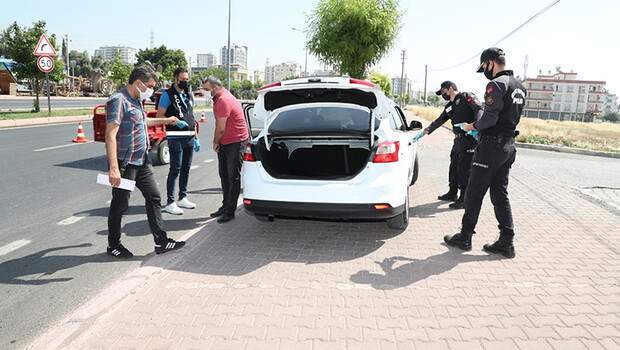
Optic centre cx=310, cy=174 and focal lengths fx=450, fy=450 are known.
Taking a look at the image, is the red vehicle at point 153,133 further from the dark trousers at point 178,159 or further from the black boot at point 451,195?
the black boot at point 451,195

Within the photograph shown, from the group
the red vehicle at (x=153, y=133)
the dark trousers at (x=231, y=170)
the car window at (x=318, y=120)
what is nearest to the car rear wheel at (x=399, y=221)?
the car window at (x=318, y=120)

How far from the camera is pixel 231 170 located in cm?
578

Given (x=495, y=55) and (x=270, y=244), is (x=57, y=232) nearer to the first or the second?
(x=270, y=244)

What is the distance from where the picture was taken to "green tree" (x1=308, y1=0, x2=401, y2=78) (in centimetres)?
2453

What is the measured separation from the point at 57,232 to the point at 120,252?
1297 mm

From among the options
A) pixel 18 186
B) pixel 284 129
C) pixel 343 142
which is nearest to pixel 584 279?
pixel 343 142

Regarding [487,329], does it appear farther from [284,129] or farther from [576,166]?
[576,166]

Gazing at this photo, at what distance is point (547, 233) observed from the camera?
5.57m

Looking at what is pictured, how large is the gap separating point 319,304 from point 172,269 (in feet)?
4.94

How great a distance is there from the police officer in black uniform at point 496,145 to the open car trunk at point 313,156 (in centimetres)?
124

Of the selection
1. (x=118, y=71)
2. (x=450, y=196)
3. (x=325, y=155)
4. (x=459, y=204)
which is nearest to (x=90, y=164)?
(x=325, y=155)

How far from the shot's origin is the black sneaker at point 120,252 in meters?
4.46

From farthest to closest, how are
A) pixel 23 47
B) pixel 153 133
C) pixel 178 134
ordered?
1. pixel 23 47
2. pixel 153 133
3. pixel 178 134

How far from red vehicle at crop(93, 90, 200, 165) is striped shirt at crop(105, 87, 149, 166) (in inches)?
188
